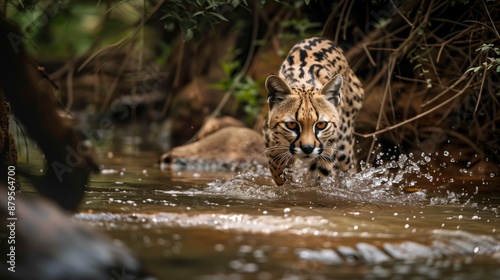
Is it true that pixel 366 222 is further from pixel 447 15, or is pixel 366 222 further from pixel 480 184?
pixel 447 15

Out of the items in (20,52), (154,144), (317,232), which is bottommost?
(154,144)

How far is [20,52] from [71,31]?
13721 millimetres

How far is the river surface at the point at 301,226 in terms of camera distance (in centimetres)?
384

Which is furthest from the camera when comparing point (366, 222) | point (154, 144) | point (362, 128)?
point (154, 144)

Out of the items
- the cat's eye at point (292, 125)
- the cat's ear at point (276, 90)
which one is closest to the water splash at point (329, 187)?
the cat's eye at point (292, 125)

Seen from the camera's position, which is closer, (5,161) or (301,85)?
(5,161)

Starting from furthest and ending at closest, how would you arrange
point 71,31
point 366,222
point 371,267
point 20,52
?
point 71,31
point 366,222
point 20,52
point 371,267

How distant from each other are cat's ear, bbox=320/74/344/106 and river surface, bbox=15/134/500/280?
27.0 inches

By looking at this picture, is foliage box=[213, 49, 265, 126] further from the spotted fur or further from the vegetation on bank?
the spotted fur

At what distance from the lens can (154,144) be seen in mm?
11672

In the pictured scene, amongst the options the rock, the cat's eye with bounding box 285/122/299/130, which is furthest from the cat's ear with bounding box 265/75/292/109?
the rock

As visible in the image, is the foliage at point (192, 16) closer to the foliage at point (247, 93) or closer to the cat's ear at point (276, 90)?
the cat's ear at point (276, 90)

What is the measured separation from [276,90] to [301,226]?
193 centimetres

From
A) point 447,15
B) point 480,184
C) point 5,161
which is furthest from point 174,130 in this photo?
point 5,161
